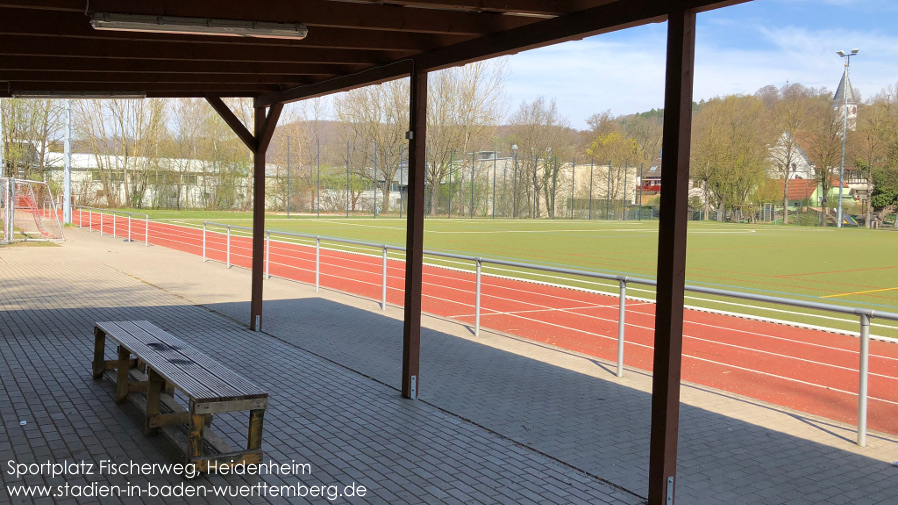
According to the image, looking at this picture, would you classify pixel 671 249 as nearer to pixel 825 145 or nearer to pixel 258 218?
pixel 258 218

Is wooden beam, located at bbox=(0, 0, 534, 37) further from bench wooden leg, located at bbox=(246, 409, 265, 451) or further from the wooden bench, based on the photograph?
bench wooden leg, located at bbox=(246, 409, 265, 451)

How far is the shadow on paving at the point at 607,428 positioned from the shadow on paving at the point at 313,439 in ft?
1.07

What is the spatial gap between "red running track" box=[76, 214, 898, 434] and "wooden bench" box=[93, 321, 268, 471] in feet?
16.2

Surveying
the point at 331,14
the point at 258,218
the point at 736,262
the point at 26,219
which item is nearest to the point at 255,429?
the point at 331,14


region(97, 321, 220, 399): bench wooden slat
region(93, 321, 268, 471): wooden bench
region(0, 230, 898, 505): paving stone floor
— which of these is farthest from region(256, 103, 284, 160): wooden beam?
region(93, 321, 268, 471): wooden bench

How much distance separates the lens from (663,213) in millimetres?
4125

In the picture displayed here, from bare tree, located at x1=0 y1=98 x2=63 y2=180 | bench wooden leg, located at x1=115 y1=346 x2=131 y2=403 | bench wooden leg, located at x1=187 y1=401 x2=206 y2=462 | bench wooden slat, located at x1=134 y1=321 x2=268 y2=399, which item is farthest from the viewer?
bare tree, located at x1=0 y1=98 x2=63 y2=180

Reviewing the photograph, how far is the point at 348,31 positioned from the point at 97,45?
213cm

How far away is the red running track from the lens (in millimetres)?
7508

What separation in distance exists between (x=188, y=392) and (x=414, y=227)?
272 centimetres

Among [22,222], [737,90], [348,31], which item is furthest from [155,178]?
[737,90]

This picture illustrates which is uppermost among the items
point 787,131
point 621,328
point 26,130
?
point 787,131

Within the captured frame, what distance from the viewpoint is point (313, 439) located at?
5348 millimetres

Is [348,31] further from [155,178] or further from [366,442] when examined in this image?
[155,178]
